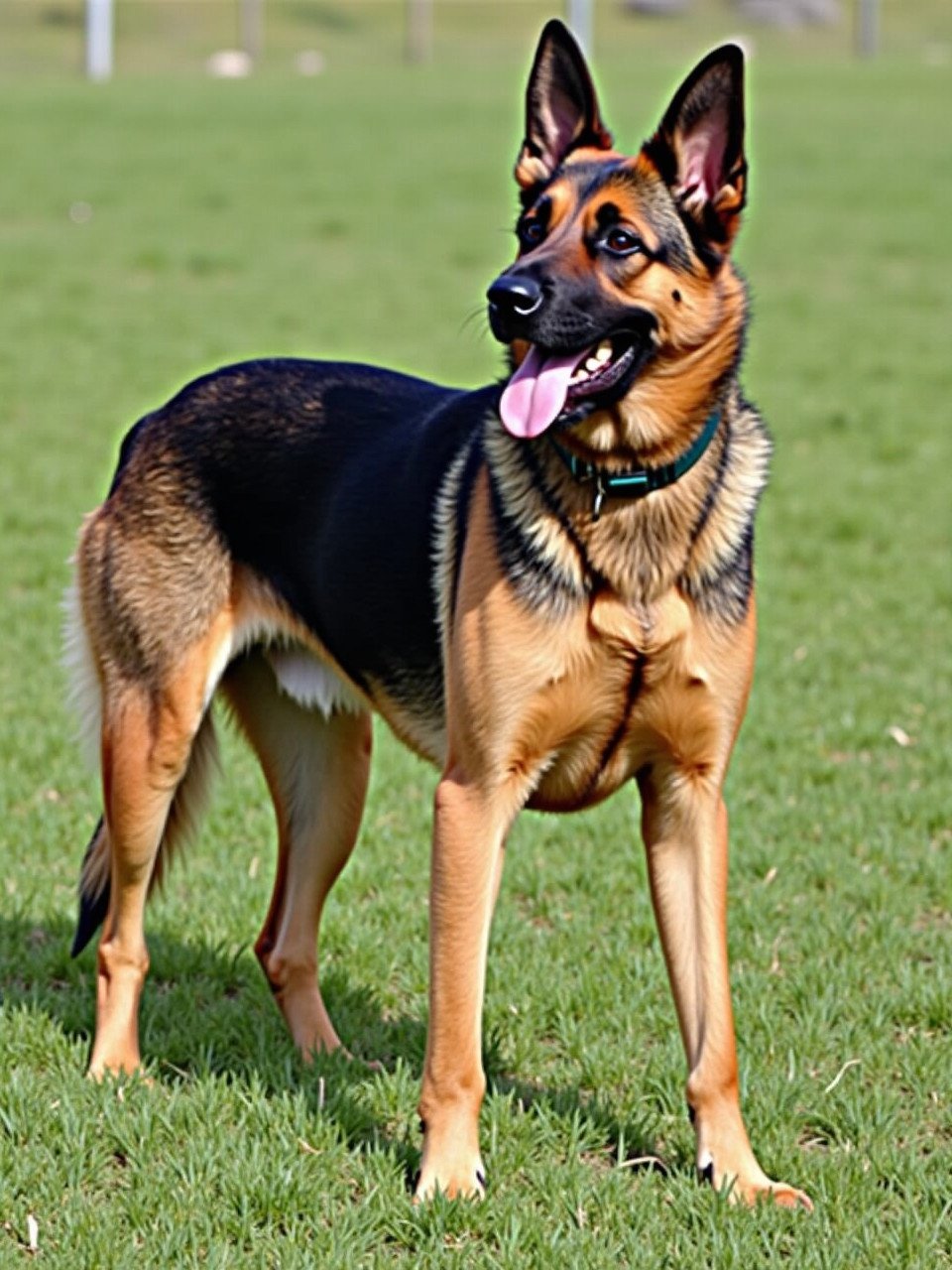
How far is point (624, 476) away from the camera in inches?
163

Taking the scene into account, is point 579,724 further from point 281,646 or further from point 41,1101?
point 41,1101

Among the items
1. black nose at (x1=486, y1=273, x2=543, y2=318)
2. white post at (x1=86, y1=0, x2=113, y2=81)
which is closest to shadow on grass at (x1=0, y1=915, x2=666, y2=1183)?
black nose at (x1=486, y1=273, x2=543, y2=318)

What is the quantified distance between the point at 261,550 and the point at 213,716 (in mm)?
533

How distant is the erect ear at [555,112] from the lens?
13.8 ft

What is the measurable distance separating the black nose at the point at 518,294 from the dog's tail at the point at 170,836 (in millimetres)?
1644

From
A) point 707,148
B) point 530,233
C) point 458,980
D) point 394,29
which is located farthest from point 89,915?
point 394,29

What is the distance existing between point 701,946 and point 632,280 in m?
1.43

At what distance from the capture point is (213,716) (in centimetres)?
509

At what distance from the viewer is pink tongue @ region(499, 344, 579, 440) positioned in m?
3.89

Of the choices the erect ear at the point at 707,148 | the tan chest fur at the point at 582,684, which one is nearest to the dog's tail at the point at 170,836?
the tan chest fur at the point at 582,684

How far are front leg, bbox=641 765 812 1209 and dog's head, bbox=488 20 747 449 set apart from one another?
79 cm

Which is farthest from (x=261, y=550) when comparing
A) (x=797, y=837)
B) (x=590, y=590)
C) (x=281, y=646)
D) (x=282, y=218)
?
(x=282, y=218)

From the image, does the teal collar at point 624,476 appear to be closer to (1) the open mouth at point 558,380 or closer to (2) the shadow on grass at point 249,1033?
(1) the open mouth at point 558,380

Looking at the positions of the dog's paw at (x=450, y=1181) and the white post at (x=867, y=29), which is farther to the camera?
the white post at (x=867, y=29)
